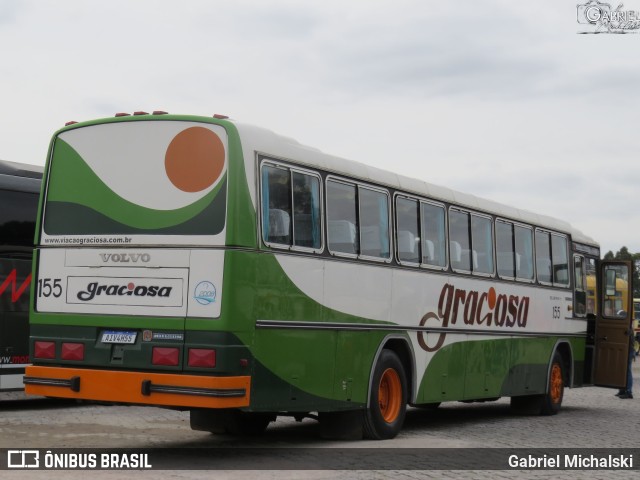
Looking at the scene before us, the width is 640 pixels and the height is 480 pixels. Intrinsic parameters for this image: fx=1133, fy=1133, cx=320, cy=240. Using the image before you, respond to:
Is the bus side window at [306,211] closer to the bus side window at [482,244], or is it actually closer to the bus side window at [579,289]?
the bus side window at [482,244]

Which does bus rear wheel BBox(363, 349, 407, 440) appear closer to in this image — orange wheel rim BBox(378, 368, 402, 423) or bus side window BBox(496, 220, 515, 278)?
orange wheel rim BBox(378, 368, 402, 423)

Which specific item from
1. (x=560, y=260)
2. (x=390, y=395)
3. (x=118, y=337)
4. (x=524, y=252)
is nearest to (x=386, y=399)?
(x=390, y=395)

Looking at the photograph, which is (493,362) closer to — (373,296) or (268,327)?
(373,296)

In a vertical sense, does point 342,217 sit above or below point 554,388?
above

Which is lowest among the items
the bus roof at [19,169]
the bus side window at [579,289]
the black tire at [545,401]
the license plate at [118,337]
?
the black tire at [545,401]

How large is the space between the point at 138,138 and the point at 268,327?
2.37m

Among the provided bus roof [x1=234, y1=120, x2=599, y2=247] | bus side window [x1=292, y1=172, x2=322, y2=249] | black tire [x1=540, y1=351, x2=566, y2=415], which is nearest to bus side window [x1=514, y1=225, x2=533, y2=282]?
bus roof [x1=234, y1=120, x2=599, y2=247]

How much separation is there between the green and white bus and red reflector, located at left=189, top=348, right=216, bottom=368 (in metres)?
0.01

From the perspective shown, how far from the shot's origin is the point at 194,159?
1127cm

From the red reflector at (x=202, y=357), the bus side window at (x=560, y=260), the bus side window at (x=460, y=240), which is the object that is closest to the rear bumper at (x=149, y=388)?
the red reflector at (x=202, y=357)

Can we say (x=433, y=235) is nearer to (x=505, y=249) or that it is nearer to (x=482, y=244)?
(x=482, y=244)

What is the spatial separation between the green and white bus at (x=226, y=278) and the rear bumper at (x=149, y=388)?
16 millimetres

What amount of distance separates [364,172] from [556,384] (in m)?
8.10

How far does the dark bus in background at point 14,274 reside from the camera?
17453mm
